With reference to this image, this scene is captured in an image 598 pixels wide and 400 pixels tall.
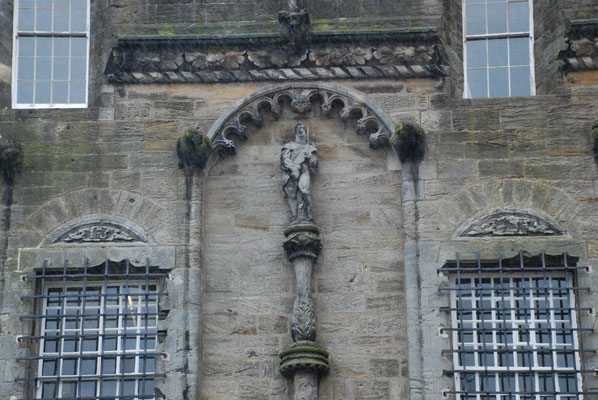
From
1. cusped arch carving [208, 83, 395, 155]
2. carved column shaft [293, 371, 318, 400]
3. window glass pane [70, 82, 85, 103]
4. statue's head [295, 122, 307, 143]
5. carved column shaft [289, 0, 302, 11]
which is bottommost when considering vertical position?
carved column shaft [293, 371, 318, 400]

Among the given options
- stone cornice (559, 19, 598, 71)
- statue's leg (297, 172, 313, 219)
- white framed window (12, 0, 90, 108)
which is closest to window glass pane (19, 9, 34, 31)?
white framed window (12, 0, 90, 108)

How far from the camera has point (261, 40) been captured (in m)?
24.1

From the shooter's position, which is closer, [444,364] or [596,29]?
[444,364]

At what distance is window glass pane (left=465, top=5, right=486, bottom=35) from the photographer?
24594mm

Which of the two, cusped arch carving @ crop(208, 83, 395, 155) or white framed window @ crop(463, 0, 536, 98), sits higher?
white framed window @ crop(463, 0, 536, 98)

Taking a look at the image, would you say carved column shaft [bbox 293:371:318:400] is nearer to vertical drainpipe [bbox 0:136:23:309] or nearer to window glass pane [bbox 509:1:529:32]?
vertical drainpipe [bbox 0:136:23:309]

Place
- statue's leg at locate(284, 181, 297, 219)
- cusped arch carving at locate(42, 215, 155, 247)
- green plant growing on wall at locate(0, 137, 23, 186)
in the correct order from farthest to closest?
green plant growing on wall at locate(0, 137, 23, 186), statue's leg at locate(284, 181, 297, 219), cusped arch carving at locate(42, 215, 155, 247)

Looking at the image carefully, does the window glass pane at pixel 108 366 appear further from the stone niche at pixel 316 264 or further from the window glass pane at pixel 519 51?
the window glass pane at pixel 519 51

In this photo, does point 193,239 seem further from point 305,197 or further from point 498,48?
point 498,48

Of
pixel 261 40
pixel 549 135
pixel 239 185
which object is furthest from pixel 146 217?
pixel 549 135

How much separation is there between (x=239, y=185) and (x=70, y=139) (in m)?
2.22

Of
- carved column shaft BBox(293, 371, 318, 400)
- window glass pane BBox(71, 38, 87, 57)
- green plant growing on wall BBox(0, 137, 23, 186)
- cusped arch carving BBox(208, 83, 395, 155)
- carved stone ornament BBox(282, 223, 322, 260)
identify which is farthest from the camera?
window glass pane BBox(71, 38, 87, 57)

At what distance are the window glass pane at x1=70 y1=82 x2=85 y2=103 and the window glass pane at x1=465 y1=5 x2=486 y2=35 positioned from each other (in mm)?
5044

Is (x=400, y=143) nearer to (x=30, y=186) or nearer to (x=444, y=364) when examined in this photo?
(x=444, y=364)
